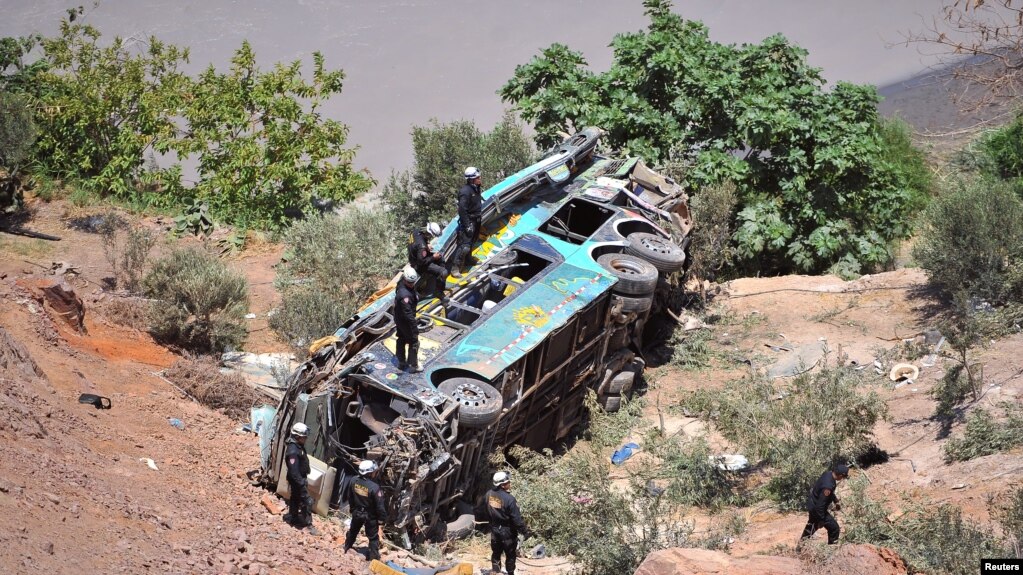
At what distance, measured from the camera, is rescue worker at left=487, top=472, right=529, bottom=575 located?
1136 cm

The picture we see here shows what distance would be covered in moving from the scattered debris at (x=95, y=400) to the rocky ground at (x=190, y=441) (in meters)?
0.10

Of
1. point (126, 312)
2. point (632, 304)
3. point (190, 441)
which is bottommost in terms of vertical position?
point (190, 441)

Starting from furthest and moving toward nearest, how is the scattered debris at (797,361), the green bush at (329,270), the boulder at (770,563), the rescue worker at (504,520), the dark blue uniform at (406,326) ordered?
the green bush at (329,270) → the scattered debris at (797,361) → the dark blue uniform at (406,326) → the rescue worker at (504,520) → the boulder at (770,563)

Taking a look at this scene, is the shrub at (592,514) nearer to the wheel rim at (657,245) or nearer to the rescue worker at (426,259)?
the rescue worker at (426,259)

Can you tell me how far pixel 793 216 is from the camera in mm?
20438

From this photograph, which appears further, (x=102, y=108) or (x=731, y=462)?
(x=102, y=108)

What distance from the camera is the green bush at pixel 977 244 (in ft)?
55.4

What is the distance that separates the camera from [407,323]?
1273 centimetres

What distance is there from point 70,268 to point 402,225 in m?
6.20

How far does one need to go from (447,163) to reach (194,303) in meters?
6.67

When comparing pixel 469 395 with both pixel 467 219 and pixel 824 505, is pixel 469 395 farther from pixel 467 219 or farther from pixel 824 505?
pixel 824 505

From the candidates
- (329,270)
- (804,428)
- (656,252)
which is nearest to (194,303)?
(329,270)

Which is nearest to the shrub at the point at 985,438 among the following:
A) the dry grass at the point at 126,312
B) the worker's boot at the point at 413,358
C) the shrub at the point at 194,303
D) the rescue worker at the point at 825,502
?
the rescue worker at the point at 825,502

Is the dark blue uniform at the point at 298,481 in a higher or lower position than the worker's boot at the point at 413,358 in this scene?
lower
